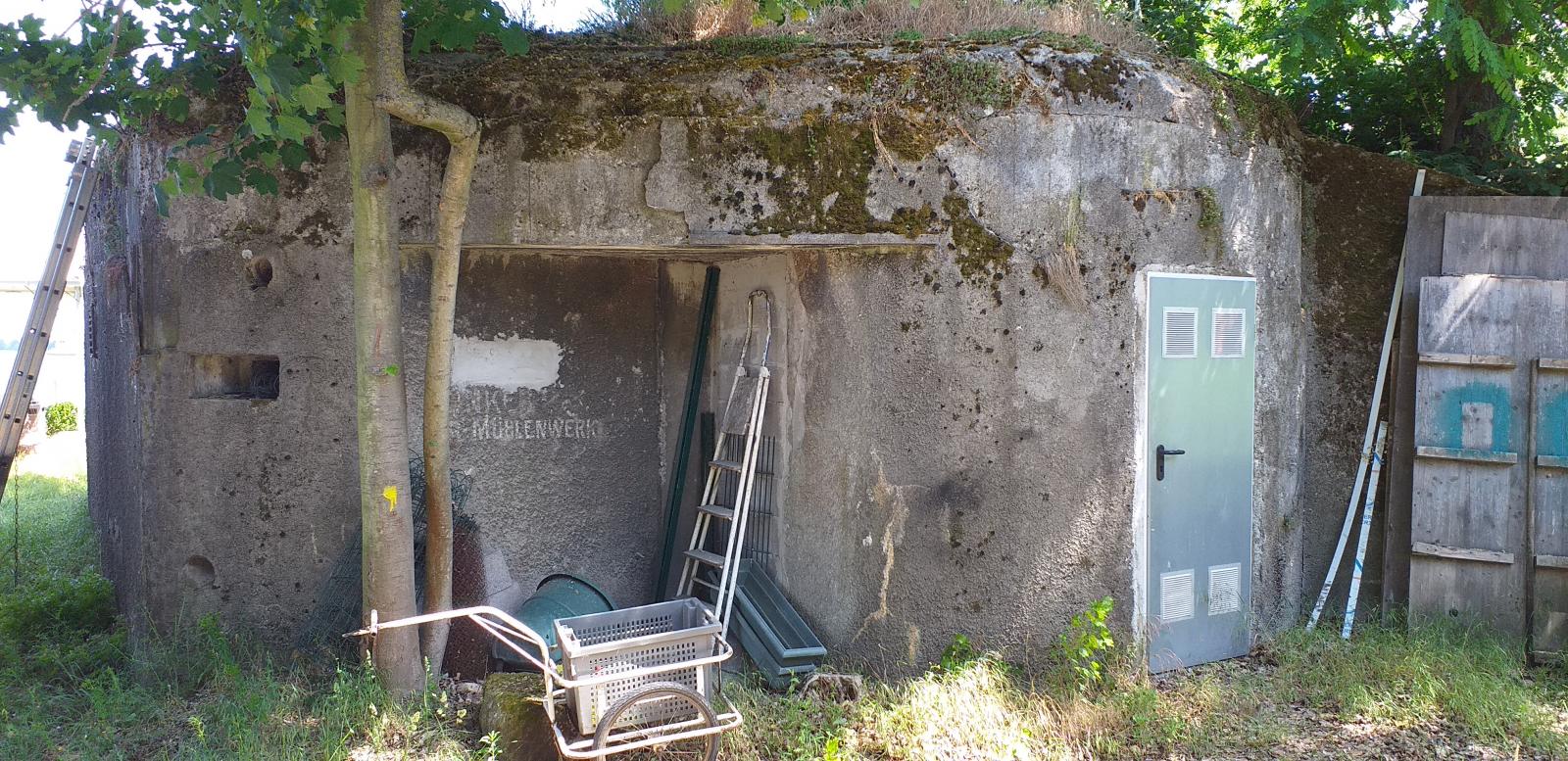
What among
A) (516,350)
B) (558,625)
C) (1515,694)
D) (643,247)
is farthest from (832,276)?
(1515,694)

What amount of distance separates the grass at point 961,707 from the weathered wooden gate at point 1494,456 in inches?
10.2

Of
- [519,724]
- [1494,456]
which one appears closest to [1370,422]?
Answer: [1494,456]

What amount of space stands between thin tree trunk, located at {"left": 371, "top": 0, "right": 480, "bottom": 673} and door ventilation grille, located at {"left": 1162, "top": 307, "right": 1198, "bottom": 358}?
345cm

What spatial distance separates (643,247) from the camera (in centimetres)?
515

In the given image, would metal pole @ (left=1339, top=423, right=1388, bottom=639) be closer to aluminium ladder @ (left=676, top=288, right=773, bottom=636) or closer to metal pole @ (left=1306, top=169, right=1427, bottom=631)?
metal pole @ (left=1306, top=169, right=1427, bottom=631)

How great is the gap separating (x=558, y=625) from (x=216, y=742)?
58.9 inches

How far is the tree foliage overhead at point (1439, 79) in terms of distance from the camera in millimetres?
5516

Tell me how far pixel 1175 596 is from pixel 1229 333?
1.41 metres

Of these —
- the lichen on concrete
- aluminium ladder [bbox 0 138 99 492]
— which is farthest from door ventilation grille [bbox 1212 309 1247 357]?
aluminium ladder [bbox 0 138 99 492]

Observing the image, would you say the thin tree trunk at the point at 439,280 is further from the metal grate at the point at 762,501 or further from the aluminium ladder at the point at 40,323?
the aluminium ladder at the point at 40,323

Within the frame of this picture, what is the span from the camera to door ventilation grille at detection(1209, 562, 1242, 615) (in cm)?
545

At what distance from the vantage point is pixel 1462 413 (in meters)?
5.58

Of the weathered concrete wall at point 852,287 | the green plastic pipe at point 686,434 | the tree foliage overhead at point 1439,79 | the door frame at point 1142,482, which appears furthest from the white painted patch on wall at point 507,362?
the tree foliage overhead at point 1439,79

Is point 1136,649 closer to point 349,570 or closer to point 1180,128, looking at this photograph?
point 1180,128
